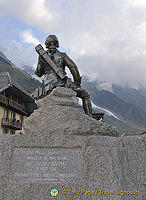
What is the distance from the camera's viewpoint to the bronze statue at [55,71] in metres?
4.36

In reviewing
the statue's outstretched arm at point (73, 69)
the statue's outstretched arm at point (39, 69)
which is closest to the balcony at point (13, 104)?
the statue's outstretched arm at point (39, 69)

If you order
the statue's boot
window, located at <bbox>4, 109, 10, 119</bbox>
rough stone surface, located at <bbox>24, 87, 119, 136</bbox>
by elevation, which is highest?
window, located at <bbox>4, 109, 10, 119</bbox>

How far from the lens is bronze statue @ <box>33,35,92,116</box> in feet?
14.3

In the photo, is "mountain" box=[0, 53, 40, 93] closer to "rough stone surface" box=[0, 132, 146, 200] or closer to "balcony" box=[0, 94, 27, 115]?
"balcony" box=[0, 94, 27, 115]

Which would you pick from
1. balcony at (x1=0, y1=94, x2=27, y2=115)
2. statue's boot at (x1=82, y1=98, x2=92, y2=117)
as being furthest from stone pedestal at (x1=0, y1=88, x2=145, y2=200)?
balcony at (x1=0, y1=94, x2=27, y2=115)

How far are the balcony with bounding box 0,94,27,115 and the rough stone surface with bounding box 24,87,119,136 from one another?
20.9 meters

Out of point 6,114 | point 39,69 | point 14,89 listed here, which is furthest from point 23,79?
point 39,69

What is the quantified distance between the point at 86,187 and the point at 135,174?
785 mm

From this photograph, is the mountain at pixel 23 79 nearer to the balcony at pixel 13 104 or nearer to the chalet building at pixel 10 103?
the balcony at pixel 13 104

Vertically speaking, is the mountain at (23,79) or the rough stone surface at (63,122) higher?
the mountain at (23,79)

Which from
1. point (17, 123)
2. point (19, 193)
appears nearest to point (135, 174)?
point (19, 193)

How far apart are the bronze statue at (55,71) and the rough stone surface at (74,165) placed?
143 centimetres

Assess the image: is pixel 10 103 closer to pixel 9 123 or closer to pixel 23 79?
pixel 9 123

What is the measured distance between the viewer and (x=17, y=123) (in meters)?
26.1
